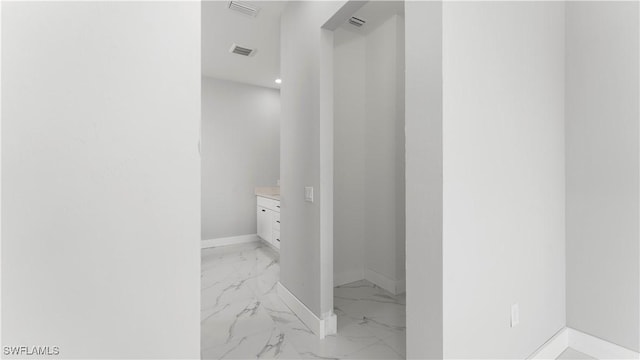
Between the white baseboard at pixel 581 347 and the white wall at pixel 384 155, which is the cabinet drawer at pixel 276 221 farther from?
the white baseboard at pixel 581 347

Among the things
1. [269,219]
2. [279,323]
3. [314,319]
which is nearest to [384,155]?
[314,319]

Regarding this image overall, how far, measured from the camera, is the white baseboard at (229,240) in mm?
4453

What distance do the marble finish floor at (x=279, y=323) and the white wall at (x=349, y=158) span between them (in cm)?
30

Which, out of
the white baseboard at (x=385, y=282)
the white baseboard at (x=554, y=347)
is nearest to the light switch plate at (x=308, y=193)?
the white baseboard at (x=385, y=282)

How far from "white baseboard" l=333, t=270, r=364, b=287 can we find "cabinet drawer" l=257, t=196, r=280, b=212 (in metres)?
1.23

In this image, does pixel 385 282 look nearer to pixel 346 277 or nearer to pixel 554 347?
pixel 346 277

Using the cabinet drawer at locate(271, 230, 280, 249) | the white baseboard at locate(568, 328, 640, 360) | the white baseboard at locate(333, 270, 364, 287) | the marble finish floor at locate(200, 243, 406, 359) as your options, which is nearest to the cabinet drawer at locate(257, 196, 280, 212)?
the cabinet drawer at locate(271, 230, 280, 249)

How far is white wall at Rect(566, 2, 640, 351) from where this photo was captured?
62.4 inches

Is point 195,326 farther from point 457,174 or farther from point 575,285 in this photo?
point 575,285

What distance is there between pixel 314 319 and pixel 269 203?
2.27 metres

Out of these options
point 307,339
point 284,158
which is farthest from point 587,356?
point 284,158

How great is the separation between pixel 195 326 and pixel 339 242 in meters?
2.37

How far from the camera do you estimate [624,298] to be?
63.9 inches

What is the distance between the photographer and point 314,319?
6.83 ft
